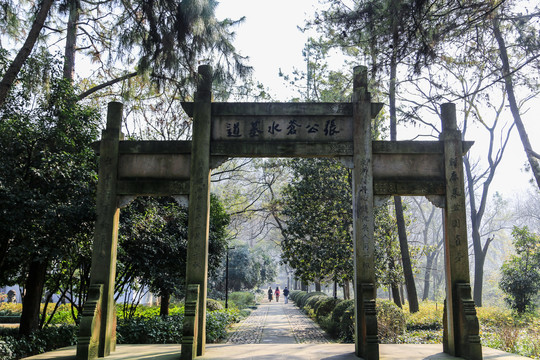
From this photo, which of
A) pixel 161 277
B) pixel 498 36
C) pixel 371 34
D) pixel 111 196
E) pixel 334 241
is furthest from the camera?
pixel 334 241

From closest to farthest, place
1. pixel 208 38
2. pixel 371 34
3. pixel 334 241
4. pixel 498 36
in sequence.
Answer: pixel 371 34 < pixel 208 38 < pixel 498 36 < pixel 334 241

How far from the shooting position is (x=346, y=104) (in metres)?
7.43

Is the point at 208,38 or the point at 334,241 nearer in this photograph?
the point at 208,38

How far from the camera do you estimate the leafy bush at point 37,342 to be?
841 cm

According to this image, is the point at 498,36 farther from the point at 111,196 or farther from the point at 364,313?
the point at 111,196

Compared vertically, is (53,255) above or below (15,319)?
above

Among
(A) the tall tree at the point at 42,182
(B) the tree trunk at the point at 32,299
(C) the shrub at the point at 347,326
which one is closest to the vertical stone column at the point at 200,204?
(A) the tall tree at the point at 42,182

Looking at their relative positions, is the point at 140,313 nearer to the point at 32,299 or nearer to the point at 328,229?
the point at 32,299

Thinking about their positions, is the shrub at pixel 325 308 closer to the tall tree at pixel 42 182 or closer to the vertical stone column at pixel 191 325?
the tall tree at pixel 42 182

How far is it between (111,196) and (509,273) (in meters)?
15.6

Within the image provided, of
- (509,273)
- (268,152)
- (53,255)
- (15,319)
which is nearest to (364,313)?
(268,152)

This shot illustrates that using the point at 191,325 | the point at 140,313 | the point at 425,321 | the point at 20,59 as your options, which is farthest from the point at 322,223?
the point at 20,59

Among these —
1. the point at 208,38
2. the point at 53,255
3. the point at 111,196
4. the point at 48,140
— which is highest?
the point at 208,38

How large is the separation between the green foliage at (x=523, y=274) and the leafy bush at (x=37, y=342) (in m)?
15.3
